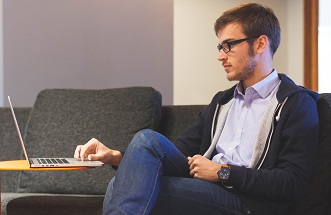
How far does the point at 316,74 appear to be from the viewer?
4.59m

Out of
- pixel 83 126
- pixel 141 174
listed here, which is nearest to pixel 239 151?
pixel 141 174

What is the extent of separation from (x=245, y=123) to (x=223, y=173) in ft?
1.02

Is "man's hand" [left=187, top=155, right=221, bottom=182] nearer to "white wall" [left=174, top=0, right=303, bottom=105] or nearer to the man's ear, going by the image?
the man's ear

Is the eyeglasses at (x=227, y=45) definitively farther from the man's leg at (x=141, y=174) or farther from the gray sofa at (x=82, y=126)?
the gray sofa at (x=82, y=126)

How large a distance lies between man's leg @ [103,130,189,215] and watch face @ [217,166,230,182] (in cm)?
17

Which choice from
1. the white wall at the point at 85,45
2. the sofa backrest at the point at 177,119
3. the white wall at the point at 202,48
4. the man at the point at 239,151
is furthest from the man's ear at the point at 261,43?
the white wall at the point at 202,48

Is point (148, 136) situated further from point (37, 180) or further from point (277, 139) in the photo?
point (37, 180)

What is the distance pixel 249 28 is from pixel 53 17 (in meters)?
2.30

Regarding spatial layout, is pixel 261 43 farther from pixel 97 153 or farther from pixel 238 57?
pixel 97 153

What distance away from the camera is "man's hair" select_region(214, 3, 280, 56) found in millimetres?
2178

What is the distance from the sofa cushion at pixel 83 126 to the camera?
9.37ft

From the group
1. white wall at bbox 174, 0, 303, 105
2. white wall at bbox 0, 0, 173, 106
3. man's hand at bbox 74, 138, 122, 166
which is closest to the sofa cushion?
man's hand at bbox 74, 138, 122, 166

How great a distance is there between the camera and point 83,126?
9.65 ft

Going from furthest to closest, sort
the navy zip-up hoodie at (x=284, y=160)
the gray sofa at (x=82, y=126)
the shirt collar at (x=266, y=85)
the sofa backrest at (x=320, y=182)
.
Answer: the gray sofa at (x=82, y=126) → the shirt collar at (x=266, y=85) → the sofa backrest at (x=320, y=182) → the navy zip-up hoodie at (x=284, y=160)
